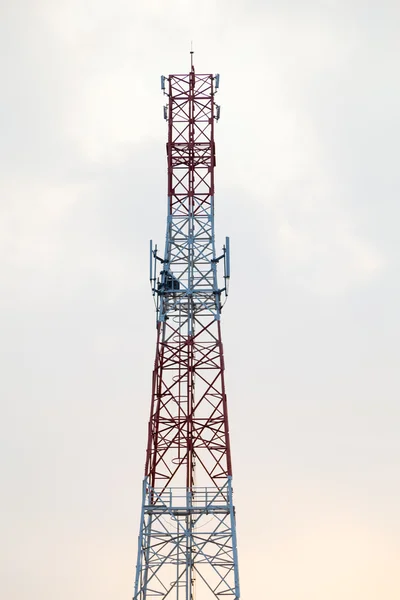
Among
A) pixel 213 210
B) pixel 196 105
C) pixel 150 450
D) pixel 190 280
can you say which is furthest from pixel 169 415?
pixel 196 105

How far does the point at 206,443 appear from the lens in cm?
6831

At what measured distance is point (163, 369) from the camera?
7069 centimetres

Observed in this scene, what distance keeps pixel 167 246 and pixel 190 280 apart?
322 cm

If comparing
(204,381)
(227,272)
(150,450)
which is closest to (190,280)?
(227,272)

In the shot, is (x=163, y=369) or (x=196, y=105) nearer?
(x=163, y=369)

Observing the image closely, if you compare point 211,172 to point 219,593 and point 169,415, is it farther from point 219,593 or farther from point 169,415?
point 219,593

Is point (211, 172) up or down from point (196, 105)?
down

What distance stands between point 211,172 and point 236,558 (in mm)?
28443

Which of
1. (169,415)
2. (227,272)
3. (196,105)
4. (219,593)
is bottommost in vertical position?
(219,593)

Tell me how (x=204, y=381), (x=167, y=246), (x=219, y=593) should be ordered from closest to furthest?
(x=219, y=593)
(x=204, y=381)
(x=167, y=246)

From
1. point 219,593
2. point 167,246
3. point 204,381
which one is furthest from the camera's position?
point 167,246

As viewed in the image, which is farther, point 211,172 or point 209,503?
point 211,172

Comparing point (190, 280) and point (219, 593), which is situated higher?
point (190, 280)

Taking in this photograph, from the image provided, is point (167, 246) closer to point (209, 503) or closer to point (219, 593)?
point (209, 503)
